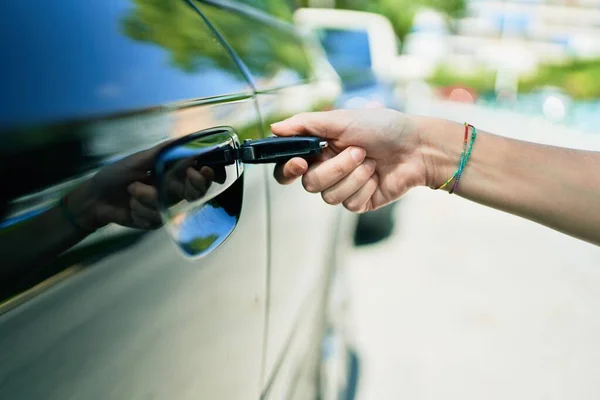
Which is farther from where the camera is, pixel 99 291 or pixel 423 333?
pixel 423 333

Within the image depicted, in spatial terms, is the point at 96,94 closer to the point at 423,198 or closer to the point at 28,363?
the point at 28,363

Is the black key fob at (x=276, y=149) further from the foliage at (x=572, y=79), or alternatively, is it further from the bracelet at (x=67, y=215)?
the foliage at (x=572, y=79)

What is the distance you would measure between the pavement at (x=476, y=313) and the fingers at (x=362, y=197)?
1630 mm

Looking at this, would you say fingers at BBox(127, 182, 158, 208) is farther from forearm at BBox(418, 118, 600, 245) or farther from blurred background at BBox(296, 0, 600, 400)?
blurred background at BBox(296, 0, 600, 400)

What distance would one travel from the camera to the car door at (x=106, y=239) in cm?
76

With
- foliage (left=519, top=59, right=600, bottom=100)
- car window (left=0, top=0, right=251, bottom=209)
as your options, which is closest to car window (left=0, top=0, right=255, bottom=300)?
car window (left=0, top=0, right=251, bottom=209)

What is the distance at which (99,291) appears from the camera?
0.87 m

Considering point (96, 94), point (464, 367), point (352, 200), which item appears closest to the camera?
point (96, 94)

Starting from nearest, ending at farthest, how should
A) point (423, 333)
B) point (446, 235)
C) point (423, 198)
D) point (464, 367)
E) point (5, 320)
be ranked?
point (5, 320) < point (464, 367) < point (423, 333) < point (446, 235) < point (423, 198)

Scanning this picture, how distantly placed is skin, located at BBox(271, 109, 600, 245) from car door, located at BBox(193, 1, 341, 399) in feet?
0.81

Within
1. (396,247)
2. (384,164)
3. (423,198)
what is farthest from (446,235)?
(384,164)

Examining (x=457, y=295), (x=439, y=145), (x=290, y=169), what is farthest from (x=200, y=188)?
(x=457, y=295)

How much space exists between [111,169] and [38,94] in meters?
0.15

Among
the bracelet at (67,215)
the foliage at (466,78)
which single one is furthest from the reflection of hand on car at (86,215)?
the foliage at (466,78)
